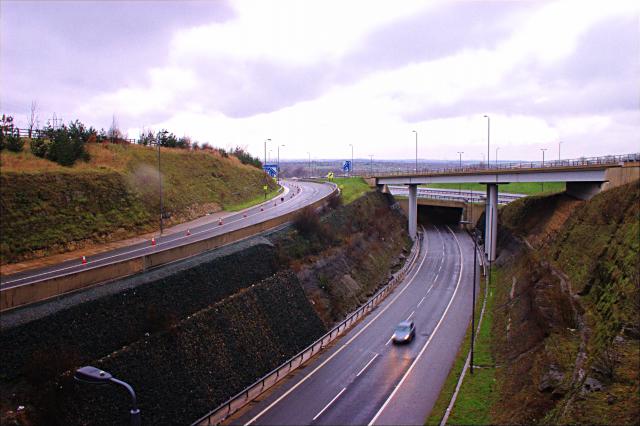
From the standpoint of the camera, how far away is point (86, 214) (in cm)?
3281

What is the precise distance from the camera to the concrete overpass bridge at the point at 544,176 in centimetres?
3797

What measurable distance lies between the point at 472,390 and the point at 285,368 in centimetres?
1021

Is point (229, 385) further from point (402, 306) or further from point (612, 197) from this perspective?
point (612, 197)

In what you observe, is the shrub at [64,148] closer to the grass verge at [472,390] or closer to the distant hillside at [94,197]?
the distant hillside at [94,197]

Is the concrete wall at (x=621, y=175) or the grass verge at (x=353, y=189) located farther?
the grass verge at (x=353, y=189)

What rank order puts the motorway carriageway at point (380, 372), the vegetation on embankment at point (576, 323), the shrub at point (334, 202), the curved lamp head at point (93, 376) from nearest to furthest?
1. the curved lamp head at point (93, 376)
2. the vegetation on embankment at point (576, 323)
3. the motorway carriageway at point (380, 372)
4. the shrub at point (334, 202)

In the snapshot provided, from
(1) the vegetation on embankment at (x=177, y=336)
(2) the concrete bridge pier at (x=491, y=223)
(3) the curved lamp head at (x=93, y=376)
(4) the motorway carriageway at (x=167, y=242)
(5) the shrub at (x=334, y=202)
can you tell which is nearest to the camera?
(3) the curved lamp head at (x=93, y=376)

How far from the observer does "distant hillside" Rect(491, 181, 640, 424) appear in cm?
1670

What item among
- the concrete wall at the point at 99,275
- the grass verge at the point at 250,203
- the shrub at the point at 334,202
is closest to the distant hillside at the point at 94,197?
the grass verge at the point at 250,203

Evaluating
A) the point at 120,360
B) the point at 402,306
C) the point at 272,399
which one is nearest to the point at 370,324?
the point at 402,306

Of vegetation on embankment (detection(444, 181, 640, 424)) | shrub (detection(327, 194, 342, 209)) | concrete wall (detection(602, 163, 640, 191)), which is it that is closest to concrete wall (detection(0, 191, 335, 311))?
vegetation on embankment (detection(444, 181, 640, 424))

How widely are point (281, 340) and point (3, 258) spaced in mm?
15756

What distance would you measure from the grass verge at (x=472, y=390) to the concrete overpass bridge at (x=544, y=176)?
16042 mm

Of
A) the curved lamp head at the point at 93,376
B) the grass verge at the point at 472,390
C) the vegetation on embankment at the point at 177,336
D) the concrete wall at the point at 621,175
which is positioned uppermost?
the concrete wall at the point at 621,175
